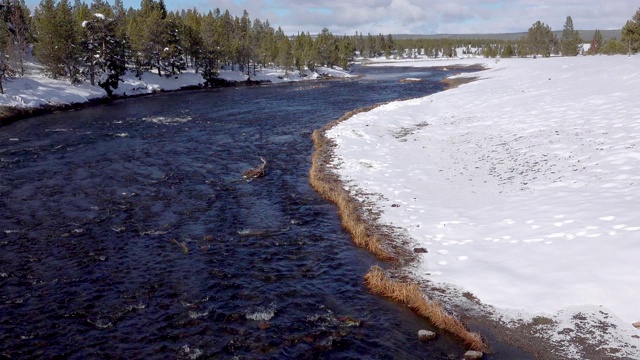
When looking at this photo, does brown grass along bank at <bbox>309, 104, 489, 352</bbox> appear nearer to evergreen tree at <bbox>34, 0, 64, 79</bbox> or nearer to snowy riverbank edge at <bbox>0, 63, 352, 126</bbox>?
snowy riverbank edge at <bbox>0, 63, 352, 126</bbox>

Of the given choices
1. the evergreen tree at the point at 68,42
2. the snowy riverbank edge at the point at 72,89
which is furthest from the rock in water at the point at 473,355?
the evergreen tree at the point at 68,42

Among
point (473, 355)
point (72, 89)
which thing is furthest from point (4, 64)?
point (473, 355)

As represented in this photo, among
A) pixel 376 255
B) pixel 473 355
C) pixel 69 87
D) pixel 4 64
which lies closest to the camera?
pixel 473 355

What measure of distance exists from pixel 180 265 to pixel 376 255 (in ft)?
22.6

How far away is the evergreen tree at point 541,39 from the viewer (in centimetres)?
19062

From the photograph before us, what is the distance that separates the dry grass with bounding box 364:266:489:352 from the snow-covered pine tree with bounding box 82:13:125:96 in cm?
6731

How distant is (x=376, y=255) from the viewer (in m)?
16.2

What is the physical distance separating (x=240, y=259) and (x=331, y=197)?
7.26 meters

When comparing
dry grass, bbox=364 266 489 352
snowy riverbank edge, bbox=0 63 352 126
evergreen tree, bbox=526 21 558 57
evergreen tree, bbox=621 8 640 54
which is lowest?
dry grass, bbox=364 266 489 352

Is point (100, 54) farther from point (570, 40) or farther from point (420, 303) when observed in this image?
point (570, 40)

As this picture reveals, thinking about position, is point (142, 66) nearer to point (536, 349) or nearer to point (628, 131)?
point (628, 131)

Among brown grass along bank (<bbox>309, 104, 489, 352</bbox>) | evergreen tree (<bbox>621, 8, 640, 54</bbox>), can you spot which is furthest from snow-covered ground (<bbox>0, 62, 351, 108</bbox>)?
evergreen tree (<bbox>621, 8, 640, 54</bbox>)

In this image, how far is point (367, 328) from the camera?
11914mm

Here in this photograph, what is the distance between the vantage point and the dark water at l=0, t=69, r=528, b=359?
36.9 feet
